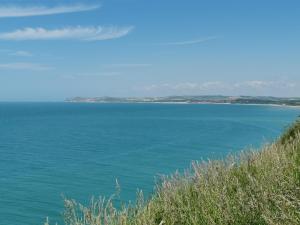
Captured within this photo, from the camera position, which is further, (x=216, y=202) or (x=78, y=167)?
(x=78, y=167)

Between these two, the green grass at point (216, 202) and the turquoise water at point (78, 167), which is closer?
the green grass at point (216, 202)

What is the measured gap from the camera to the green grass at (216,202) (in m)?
5.24

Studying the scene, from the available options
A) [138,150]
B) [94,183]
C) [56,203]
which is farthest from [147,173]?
[138,150]

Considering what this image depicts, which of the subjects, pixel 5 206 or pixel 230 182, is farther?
pixel 5 206

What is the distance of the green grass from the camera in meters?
5.24

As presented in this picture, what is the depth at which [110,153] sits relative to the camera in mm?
50406

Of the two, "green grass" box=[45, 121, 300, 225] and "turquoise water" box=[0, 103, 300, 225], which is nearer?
"green grass" box=[45, 121, 300, 225]

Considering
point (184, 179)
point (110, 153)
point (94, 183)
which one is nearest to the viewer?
point (184, 179)

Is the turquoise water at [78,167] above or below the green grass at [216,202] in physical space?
below

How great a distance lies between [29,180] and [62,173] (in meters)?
3.99

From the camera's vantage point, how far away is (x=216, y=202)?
5770 millimetres

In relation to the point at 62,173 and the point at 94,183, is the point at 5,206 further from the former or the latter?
the point at 62,173

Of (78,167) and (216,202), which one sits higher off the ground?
(216,202)

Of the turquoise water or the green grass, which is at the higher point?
the green grass
